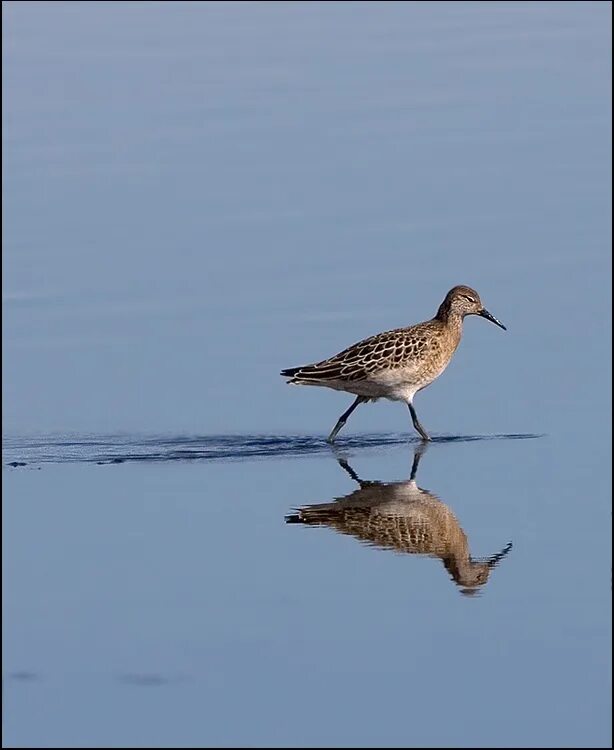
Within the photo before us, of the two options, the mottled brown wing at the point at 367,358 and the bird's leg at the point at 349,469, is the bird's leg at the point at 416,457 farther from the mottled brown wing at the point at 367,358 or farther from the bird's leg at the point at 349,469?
the mottled brown wing at the point at 367,358

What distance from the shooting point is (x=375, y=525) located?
995cm

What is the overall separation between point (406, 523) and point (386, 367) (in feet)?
9.72

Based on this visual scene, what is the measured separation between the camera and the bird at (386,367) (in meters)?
12.8

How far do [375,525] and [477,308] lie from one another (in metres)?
4.09

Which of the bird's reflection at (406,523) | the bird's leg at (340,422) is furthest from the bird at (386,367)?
the bird's reflection at (406,523)

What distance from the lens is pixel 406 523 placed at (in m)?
10.0

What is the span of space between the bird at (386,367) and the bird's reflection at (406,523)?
1.83 m

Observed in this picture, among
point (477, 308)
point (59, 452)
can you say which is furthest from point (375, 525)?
point (477, 308)

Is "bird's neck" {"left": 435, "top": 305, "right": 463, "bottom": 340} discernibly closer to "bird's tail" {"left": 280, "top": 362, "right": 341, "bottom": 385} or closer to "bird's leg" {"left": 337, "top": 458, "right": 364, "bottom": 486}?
"bird's tail" {"left": 280, "top": 362, "right": 341, "bottom": 385}

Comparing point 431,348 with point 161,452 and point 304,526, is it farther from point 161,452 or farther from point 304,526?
point 304,526

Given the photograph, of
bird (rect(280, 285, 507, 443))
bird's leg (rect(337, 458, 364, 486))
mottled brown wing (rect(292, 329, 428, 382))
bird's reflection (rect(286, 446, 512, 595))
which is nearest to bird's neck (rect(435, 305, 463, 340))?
bird (rect(280, 285, 507, 443))

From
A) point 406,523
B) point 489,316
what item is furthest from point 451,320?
point 406,523

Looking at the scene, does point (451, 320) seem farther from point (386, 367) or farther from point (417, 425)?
point (417, 425)

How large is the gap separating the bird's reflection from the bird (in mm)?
1827
